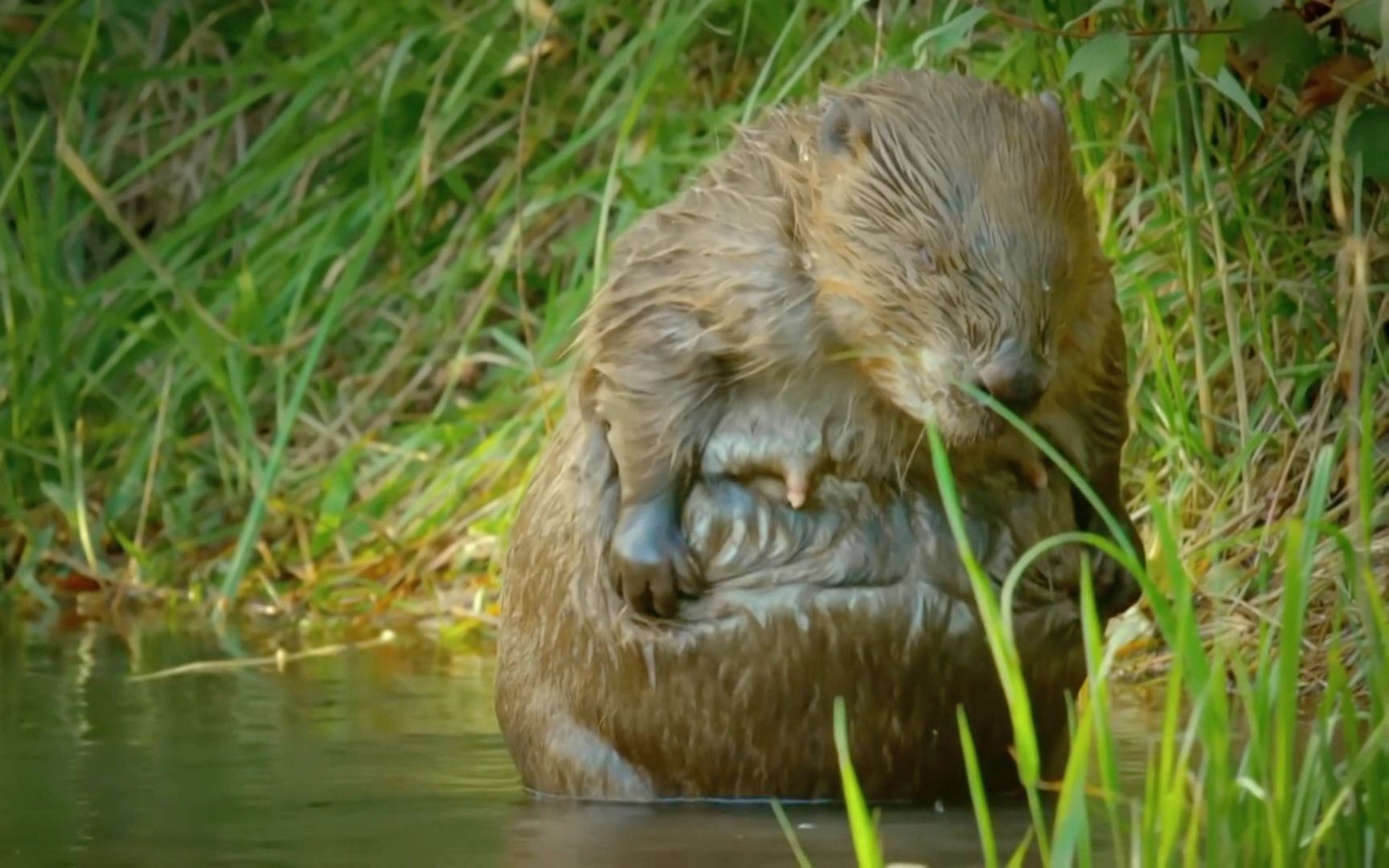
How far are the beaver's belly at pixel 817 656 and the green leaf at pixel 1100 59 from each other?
0.56 metres

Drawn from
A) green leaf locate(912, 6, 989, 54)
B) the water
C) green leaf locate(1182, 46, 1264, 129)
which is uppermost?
green leaf locate(912, 6, 989, 54)

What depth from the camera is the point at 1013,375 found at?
275cm

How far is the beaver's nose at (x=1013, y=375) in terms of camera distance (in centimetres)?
275

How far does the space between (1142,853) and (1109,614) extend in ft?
4.16

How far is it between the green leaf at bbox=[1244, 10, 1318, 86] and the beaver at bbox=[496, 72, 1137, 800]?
16.9 inches

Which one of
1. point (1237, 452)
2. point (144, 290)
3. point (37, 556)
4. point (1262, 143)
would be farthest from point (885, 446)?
point (144, 290)

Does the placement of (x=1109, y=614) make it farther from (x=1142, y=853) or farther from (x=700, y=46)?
(x=700, y=46)

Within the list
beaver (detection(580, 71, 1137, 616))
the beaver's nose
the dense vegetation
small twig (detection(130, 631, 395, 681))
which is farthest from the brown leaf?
small twig (detection(130, 631, 395, 681))

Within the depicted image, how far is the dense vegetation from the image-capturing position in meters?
4.25

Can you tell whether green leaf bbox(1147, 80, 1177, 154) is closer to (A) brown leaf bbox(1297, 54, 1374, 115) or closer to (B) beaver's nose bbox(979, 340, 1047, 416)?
(A) brown leaf bbox(1297, 54, 1374, 115)

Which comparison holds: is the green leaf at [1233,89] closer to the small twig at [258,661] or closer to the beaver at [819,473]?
the beaver at [819,473]

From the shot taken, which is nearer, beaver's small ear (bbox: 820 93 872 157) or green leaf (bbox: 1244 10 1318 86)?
beaver's small ear (bbox: 820 93 872 157)

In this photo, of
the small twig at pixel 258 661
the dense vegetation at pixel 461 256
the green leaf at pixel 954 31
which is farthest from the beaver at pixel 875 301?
the small twig at pixel 258 661

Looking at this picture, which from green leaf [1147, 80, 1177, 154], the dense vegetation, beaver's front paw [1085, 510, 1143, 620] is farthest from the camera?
green leaf [1147, 80, 1177, 154]
